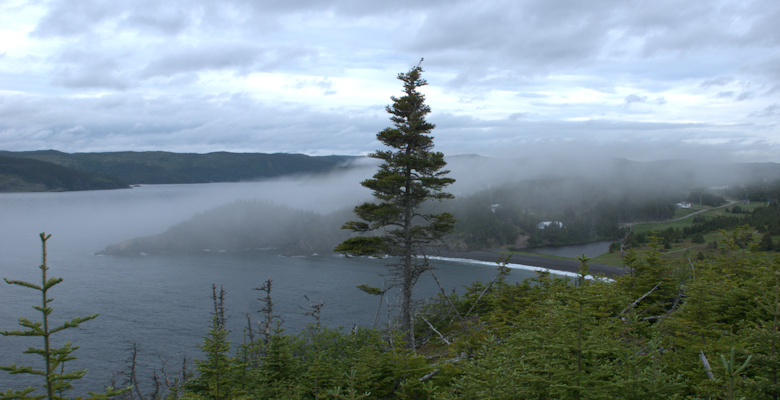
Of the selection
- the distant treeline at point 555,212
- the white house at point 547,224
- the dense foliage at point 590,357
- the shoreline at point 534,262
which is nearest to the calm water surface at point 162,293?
the shoreline at point 534,262

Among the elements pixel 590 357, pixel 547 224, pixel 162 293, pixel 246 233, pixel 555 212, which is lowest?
pixel 162 293

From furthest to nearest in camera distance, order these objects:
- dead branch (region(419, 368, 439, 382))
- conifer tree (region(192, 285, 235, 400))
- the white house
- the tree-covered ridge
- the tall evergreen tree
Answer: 1. the white house
2. the tree-covered ridge
3. the tall evergreen tree
4. conifer tree (region(192, 285, 235, 400))
5. dead branch (region(419, 368, 439, 382))

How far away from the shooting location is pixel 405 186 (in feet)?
69.2

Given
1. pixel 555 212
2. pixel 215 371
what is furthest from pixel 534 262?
pixel 215 371

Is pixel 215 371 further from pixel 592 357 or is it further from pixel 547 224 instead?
pixel 547 224

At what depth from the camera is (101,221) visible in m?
178

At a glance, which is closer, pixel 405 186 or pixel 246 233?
pixel 405 186

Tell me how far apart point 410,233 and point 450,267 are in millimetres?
67604

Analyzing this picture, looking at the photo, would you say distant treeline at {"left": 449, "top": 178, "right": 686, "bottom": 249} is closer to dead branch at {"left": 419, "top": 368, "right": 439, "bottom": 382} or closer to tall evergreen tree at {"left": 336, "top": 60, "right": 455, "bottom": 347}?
tall evergreen tree at {"left": 336, "top": 60, "right": 455, "bottom": 347}

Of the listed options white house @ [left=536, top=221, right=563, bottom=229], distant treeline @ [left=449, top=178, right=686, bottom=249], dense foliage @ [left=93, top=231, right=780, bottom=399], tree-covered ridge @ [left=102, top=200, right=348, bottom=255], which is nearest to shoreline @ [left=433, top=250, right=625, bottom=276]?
distant treeline @ [left=449, top=178, right=686, bottom=249]

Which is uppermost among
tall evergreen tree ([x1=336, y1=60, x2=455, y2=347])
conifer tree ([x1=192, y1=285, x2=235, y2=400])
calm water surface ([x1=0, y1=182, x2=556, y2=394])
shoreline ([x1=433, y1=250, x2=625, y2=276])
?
tall evergreen tree ([x1=336, y1=60, x2=455, y2=347])

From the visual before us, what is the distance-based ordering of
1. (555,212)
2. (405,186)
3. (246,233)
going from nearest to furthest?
(405,186) < (246,233) < (555,212)

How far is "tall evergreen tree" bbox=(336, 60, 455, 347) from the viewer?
66.8 ft

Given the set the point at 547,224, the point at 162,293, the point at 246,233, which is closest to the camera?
the point at 162,293
